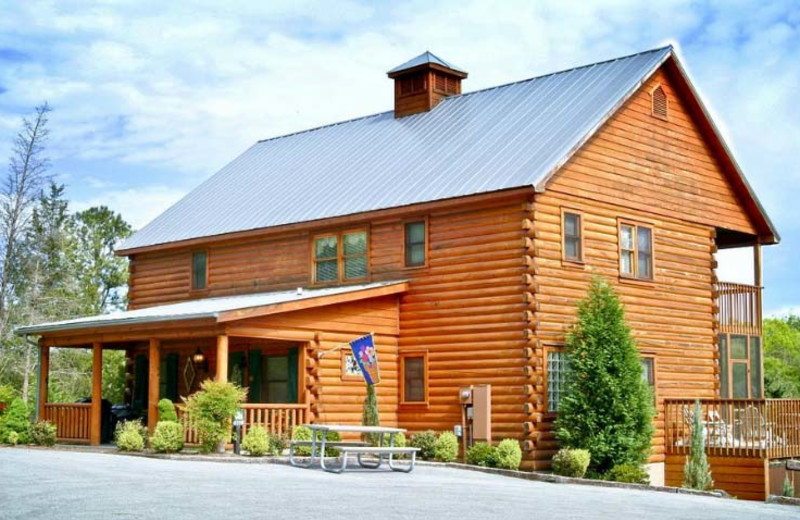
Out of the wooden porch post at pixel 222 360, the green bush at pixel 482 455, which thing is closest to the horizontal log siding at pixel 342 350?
the wooden porch post at pixel 222 360

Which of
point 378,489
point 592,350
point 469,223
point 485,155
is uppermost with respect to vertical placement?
point 485,155

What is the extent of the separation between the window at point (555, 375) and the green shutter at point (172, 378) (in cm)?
1153

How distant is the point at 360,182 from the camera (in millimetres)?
30922

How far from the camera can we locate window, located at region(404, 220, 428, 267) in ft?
92.3

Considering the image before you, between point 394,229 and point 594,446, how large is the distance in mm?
7390

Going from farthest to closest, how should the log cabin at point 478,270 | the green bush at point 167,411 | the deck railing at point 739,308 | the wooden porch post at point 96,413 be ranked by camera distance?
1. the deck railing at point 739,308
2. the wooden porch post at point 96,413
3. the log cabin at point 478,270
4. the green bush at point 167,411

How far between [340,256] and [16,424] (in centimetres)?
885

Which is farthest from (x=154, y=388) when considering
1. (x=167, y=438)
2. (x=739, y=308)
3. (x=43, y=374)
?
(x=739, y=308)

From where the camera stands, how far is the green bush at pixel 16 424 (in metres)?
28.3

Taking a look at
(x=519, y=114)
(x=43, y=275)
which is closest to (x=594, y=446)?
(x=519, y=114)

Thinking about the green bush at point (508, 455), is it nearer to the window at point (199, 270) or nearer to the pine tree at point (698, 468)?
the pine tree at point (698, 468)

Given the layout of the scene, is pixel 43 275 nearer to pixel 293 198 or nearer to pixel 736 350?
pixel 293 198

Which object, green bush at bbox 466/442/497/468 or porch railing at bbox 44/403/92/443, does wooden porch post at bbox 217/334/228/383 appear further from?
green bush at bbox 466/442/497/468

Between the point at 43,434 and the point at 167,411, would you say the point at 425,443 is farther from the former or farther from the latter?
the point at 43,434
